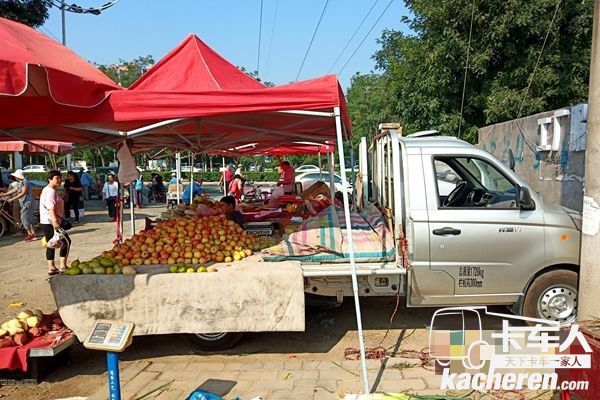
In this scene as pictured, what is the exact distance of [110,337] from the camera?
3049 millimetres

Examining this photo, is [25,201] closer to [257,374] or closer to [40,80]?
[40,80]

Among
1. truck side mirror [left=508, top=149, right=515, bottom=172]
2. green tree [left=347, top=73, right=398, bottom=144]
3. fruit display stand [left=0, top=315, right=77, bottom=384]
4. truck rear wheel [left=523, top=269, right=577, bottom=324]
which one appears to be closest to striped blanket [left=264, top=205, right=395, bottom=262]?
truck rear wheel [left=523, top=269, right=577, bottom=324]

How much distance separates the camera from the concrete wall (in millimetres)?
7496

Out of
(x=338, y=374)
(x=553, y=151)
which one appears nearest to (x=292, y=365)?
(x=338, y=374)

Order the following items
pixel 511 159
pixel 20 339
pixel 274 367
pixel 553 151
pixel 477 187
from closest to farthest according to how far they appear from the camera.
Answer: pixel 20 339
pixel 274 367
pixel 477 187
pixel 553 151
pixel 511 159

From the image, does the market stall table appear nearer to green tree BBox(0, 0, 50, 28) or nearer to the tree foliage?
the tree foliage

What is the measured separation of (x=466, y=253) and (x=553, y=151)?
4735 mm

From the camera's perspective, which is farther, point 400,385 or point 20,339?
point 20,339

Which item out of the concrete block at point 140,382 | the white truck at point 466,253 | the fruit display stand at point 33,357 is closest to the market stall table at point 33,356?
the fruit display stand at point 33,357

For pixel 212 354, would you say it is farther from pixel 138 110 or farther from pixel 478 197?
pixel 478 197

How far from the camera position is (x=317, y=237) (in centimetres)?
496

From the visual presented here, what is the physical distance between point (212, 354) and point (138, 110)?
2.61 m

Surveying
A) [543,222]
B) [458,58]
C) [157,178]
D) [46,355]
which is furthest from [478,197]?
[157,178]

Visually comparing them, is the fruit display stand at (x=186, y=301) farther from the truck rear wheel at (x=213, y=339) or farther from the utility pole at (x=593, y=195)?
the utility pole at (x=593, y=195)
